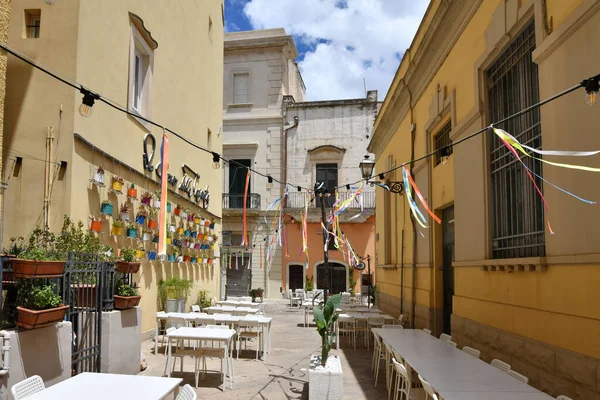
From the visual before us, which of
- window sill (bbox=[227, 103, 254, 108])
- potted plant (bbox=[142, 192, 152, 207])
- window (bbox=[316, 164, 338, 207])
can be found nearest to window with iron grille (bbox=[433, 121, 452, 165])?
potted plant (bbox=[142, 192, 152, 207])

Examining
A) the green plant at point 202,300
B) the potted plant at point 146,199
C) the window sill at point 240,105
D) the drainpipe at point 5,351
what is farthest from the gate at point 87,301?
the window sill at point 240,105

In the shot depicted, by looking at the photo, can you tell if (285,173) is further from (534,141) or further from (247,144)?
(534,141)

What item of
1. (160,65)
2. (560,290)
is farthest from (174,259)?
(560,290)

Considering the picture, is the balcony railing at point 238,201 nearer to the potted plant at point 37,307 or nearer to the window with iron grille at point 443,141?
the window with iron grille at point 443,141

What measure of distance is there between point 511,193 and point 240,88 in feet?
78.4

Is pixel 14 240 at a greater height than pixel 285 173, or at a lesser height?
lesser

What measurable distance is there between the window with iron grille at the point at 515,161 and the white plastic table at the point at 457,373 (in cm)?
154

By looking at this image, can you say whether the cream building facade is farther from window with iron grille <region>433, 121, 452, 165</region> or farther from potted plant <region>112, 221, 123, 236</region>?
potted plant <region>112, 221, 123, 236</region>

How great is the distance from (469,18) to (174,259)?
343 inches

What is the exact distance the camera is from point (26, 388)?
410cm

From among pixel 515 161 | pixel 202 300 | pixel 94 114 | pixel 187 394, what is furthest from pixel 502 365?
pixel 202 300

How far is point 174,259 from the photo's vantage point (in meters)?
13.2

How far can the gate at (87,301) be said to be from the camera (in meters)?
6.54

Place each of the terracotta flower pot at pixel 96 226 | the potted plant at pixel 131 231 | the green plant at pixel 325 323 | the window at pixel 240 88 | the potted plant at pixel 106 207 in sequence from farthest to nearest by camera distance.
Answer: the window at pixel 240 88, the potted plant at pixel 131 231, the potted plant at pixel 106 207, the terracotta flower pot at pixel 96 226, the green plant at pixel 325 323
